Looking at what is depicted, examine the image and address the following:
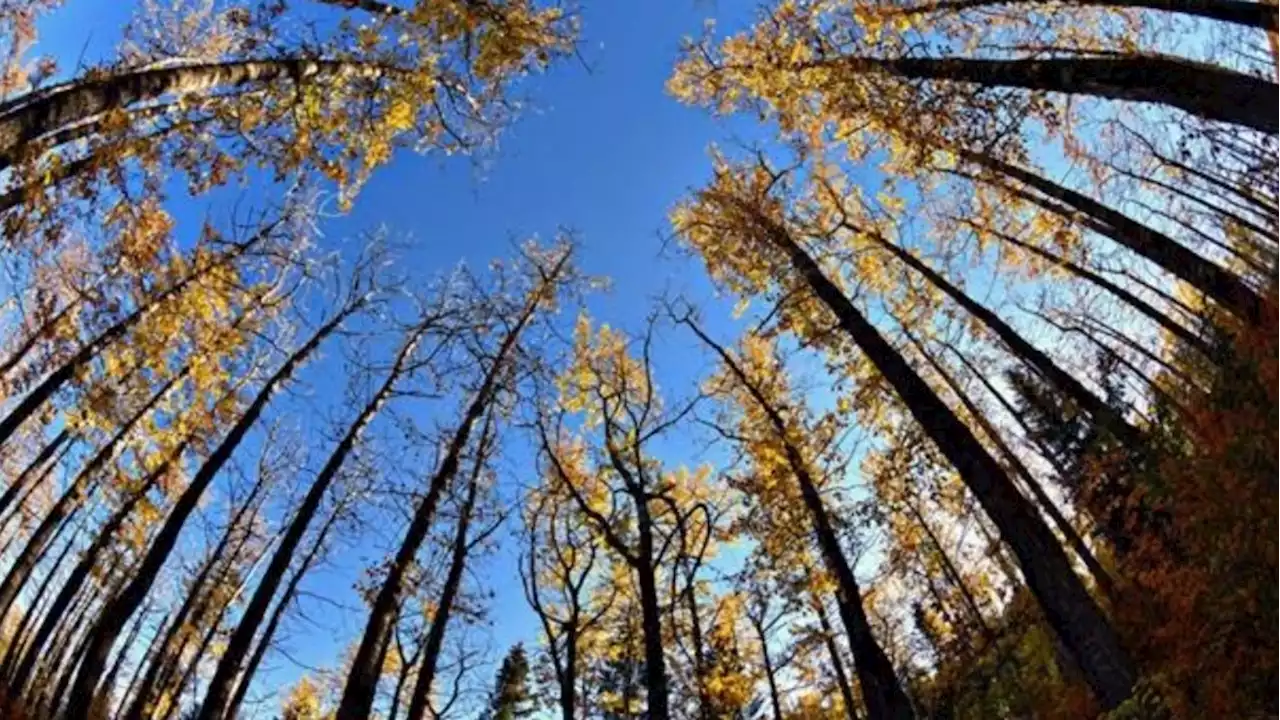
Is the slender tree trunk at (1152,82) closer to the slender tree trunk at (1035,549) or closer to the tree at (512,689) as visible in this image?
the slender tree trunk at (1035,549)

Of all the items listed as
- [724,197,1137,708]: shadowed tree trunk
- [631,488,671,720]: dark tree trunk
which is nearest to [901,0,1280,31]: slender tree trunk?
[724,197,1137,708]: shadowed tree trunk

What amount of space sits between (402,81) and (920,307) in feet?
36.0

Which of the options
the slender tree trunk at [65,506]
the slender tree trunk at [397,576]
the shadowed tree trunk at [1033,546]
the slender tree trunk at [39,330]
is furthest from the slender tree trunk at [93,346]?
the shadowed tree trunk at [1033,546]

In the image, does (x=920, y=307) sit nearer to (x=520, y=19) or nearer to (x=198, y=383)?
(x=520, y=19)

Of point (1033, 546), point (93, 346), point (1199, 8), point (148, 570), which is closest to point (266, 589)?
point (148, 570)

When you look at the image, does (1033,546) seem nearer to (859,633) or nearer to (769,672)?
(859,633)

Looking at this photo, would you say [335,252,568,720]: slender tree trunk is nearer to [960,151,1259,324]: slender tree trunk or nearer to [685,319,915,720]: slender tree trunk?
[685,319,915,720]: slender tree trunk

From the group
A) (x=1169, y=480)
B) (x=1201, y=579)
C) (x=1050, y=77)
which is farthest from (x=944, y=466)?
(x=1050, y=77)

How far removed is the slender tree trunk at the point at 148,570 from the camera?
35.9 ft

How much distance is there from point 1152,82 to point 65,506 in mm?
16904

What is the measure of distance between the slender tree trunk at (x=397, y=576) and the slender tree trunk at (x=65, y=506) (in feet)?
15.4

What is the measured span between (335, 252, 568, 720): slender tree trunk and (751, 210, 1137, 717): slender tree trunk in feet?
23.1

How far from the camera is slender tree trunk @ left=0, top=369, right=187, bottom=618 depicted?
13.1 m

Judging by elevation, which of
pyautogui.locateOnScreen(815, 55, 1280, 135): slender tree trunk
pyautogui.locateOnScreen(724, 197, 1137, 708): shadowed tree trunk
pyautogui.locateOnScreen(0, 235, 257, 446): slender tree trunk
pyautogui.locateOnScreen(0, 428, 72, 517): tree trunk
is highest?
pyautogui.locateOnScreen(0, 428, 72, 517): tree trunk
